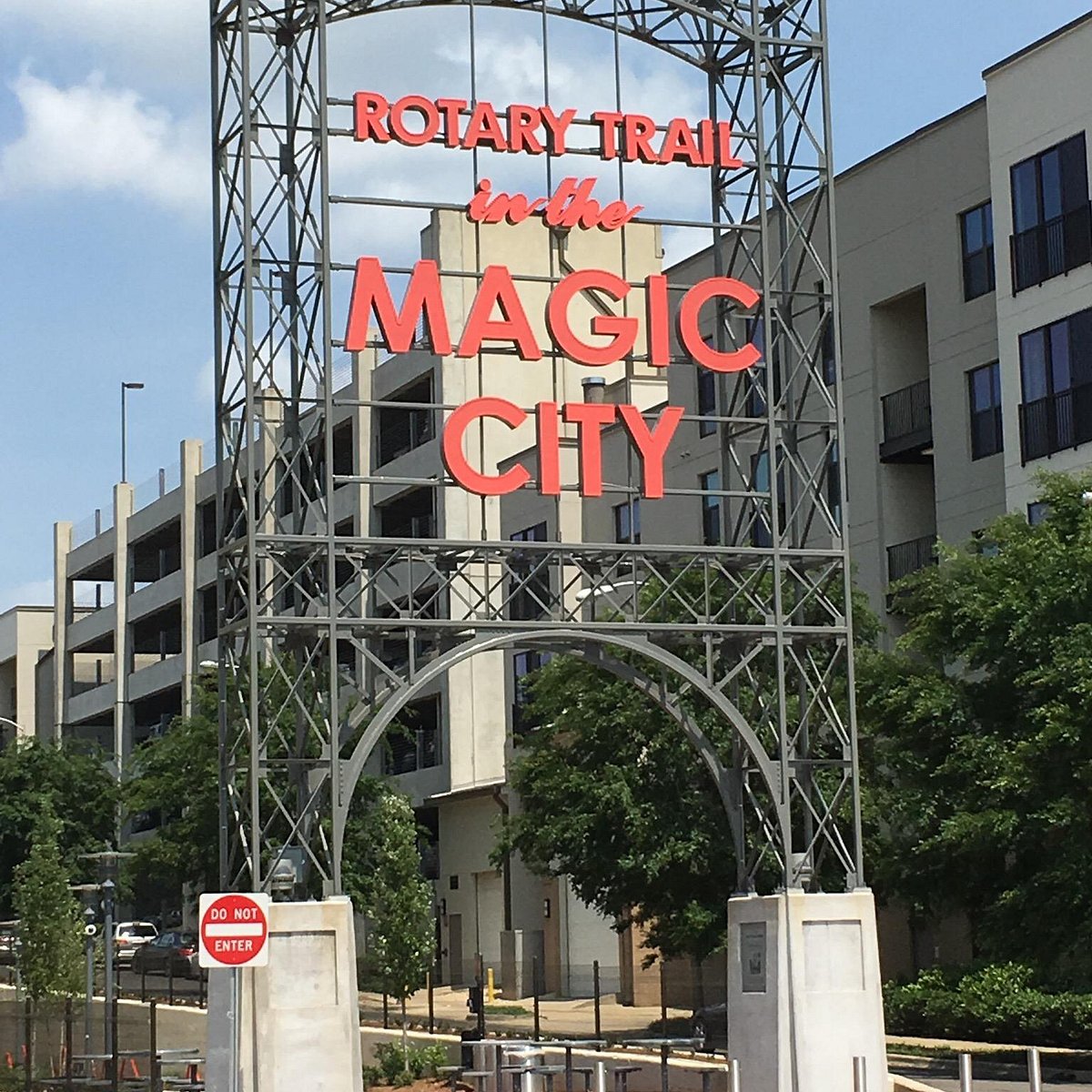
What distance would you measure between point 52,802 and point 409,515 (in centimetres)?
1436

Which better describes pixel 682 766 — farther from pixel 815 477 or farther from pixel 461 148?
pixel 461 148

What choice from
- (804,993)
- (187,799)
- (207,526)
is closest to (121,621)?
(207,526)

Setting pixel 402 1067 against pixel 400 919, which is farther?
pixel 400 919

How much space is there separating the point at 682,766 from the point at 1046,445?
10.9m

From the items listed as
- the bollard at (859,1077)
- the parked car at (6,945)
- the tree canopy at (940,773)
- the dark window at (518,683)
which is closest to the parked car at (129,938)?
the parked car at (6,945)

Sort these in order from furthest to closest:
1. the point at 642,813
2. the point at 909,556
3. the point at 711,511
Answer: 1. the point at 711,511
2. the point at 909,556
3. the point at 642,813

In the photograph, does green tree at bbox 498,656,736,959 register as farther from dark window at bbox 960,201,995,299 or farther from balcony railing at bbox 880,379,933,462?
dark window at bbox 960,201,995,299

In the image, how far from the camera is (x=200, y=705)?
56.9 meters

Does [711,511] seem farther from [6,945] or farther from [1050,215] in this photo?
[6,945]

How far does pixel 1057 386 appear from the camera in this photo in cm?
4334

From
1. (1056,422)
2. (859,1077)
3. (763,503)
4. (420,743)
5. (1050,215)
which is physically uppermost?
(1050,215)

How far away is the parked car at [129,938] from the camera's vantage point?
61400mm

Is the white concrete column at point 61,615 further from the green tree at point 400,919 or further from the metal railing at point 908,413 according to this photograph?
the green tree at point 400,919

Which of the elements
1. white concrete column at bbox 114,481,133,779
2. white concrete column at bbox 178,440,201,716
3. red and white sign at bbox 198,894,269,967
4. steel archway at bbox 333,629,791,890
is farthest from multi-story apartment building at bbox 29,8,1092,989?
white concrete column at bbox 114,481,133,779
